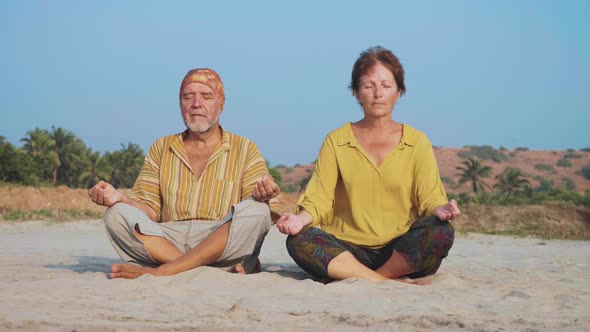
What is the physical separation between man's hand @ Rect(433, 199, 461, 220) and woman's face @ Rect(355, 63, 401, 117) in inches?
33.9

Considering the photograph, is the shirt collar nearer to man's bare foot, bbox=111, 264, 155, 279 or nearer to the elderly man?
the elderly man

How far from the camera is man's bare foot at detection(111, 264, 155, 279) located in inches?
201

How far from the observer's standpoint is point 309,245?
5.12 m

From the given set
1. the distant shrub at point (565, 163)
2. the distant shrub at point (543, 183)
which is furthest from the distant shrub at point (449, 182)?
the distant shrub at point (565, 163)

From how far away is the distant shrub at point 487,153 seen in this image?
76050 mm

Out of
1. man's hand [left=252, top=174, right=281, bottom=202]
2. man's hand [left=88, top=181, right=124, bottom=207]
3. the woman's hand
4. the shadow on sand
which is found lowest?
the shadow on sand

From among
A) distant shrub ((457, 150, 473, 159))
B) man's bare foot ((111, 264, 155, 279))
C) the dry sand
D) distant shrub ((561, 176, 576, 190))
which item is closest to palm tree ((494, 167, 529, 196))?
distant shrub ((561, 176, 576, 190))

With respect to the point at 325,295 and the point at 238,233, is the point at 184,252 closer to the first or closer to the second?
the point at 238,233

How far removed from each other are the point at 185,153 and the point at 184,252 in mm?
809

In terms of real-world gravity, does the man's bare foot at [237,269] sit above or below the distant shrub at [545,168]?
below

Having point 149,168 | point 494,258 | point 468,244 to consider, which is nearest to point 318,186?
point 149,168

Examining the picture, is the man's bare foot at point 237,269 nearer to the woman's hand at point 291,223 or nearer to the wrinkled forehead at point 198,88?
the woman's hand at point 291,223

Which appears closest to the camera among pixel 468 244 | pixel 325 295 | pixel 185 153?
pixel 325 295

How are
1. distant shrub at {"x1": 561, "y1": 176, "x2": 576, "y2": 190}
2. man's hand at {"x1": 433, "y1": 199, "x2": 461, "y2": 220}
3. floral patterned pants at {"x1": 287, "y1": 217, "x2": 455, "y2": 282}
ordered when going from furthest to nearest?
distant shrub at {"x1": 561, "y1": 176, "x2": 576, "y2": 190}, floral patterned pants at {"x1": 287, "y1": 217, "x2": 455, "y2": 282}, man's hand at {"x1": 433, "y1": 199, "x2": 461, "y2": 220}
